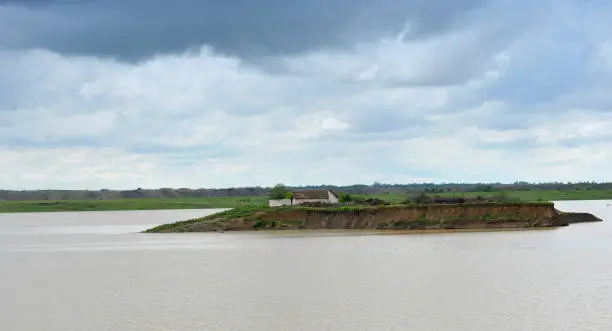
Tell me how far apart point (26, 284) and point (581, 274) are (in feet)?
79.0

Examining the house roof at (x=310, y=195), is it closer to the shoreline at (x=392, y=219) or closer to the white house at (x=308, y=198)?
the white house at (x=308, y=198)

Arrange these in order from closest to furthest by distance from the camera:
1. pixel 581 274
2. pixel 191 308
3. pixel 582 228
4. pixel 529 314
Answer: pixel 529 314 < pixel 191 308 < pixel 581 274 < pixel 582 228

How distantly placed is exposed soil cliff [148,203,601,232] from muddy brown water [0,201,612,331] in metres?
14.2

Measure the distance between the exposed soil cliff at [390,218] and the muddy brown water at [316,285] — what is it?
14.2 metres

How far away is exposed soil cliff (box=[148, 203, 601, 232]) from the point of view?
246 feet

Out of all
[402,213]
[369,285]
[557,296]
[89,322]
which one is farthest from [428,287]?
[402,213]

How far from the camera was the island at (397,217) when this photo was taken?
246ft

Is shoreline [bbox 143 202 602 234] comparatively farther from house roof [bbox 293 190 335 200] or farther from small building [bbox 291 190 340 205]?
house roof [bbox 293 190 335 200]

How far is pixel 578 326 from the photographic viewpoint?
24.1m

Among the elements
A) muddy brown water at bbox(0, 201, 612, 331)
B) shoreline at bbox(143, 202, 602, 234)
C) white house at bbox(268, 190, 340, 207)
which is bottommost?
muddy brown water at bbox(0, 201, 612, 331)

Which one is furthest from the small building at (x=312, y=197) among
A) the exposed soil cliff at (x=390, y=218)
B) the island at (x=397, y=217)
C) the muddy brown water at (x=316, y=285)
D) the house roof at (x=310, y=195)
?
the muddy brown water at (x=316, y=285)

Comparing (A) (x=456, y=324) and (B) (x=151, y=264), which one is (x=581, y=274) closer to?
(A) (x=456, y=324)

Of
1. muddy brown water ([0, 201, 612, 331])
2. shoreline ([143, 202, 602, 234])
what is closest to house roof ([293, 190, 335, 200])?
shoreline ([143, 202, 602, 234])

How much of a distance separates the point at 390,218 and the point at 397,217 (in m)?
0.63
